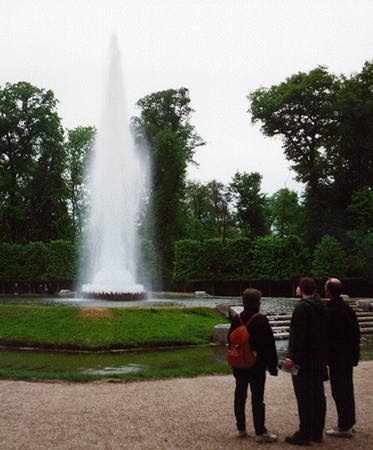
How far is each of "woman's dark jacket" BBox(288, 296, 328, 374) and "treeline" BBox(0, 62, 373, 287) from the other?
32.7m

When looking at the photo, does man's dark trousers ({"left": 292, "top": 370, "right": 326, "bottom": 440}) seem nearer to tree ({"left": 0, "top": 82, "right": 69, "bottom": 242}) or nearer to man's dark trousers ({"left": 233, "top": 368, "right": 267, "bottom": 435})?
man's dark trousers ({"left": 233, "top": 368, "right": 267, "bottom": 435})

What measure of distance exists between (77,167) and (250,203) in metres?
20.2

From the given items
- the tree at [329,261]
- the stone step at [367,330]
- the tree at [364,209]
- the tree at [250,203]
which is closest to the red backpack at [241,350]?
the stone step at [367,330]

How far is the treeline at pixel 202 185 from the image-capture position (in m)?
44.8

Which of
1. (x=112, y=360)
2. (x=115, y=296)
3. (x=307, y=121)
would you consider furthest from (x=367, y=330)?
(x=307, y=121)

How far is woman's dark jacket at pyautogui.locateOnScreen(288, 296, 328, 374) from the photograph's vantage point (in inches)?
275

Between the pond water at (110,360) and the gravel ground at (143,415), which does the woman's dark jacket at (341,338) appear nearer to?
the gravel ground at (143,415)

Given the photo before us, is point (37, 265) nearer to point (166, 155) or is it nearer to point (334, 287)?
point (166, 155)

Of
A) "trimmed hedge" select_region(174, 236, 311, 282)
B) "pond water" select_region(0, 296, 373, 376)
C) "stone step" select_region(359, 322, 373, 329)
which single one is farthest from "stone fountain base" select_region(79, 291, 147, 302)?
"trimmed hedge" select_region(174, 236, 311, 282)

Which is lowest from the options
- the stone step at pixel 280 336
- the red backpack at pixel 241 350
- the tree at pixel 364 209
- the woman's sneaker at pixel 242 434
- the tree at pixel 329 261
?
the stone step at pixel 280 336

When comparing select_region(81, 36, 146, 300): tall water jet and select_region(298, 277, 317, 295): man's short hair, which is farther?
select_region(81, 36, 146, 300): tall water jet

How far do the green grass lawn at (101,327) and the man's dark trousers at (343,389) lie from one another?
10.8 m

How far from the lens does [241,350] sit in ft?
22.6

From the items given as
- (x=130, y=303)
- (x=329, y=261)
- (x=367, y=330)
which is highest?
(x=329, y=261)
